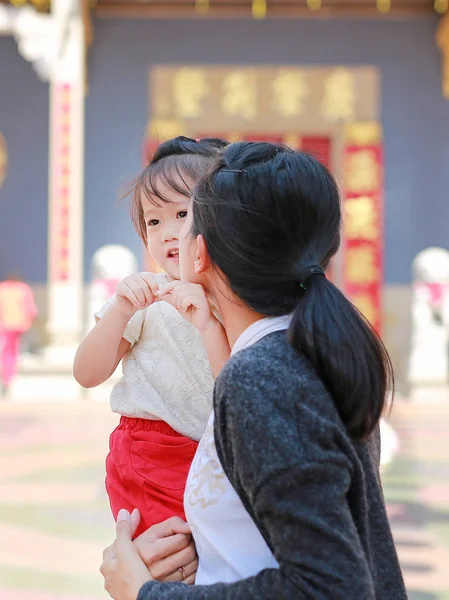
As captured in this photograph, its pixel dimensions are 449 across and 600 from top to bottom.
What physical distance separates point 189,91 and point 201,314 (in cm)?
894

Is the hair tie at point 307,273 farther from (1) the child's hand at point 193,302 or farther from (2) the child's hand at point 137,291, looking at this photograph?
(2) the child's hand at point 137,291

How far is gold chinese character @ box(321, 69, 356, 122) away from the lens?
9.70 m

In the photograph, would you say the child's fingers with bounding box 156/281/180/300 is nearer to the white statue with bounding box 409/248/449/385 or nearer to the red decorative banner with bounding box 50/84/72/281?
the white statue with bounding box 409/248/449/385

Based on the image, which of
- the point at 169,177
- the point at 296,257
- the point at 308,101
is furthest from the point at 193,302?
the point at 308,101

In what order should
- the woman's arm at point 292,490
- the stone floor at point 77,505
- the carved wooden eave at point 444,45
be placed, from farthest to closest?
1. the carved wooden eave at point 444,45
2. the stone floor at point 77,505
3. the woman's arm at point 292,490

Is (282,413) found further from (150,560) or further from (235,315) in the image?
(150,560)

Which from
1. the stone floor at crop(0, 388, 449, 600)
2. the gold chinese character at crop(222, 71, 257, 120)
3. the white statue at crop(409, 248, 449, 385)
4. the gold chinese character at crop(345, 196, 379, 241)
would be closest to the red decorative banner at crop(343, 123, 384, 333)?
the gold chinese character at crop(345, 196, 379, 241)

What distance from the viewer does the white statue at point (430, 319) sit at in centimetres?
871

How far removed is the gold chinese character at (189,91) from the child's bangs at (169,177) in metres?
8.47

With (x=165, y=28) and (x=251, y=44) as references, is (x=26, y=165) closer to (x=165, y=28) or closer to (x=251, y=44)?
(x=165, y=28)

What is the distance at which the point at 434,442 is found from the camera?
5.72 metres

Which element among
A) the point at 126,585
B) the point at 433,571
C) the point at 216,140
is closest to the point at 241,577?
the point at 126,585

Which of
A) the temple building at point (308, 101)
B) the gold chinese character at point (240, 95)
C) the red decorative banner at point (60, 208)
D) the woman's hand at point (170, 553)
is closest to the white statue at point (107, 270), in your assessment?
the red decorative banner at point (60, 208)

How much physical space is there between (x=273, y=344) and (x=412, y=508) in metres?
3.19
